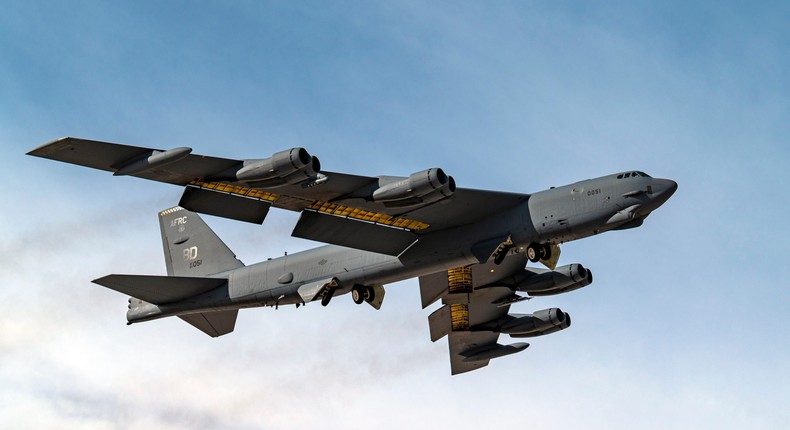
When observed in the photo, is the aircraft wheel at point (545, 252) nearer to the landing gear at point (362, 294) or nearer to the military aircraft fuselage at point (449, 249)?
the military aircraft fuselage at point (449, 249)

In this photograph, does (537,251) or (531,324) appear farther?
(531,324)

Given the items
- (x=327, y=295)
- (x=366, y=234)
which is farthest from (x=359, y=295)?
(x=366, y=234)

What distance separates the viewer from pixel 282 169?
109 feet

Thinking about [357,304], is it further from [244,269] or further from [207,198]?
[207,198]

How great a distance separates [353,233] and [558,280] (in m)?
9.22

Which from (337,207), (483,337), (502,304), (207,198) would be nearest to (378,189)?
(337,207)

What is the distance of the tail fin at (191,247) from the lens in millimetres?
46219

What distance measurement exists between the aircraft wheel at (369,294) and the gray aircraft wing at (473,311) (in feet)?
16.3

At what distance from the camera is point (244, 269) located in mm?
43875

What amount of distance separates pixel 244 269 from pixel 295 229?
20.0 feet

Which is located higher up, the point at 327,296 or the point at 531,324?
the point at 531,324

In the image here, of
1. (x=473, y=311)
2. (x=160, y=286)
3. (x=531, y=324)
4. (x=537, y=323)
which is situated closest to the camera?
(x=160, y=286)

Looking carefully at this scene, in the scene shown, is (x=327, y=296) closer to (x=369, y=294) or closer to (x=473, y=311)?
(x=369, y=294)

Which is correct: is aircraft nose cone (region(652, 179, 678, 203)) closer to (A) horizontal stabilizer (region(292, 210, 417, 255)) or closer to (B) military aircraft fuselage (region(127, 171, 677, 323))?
(B) military aircraft fuselage (region(127, 171, 677, 323))
